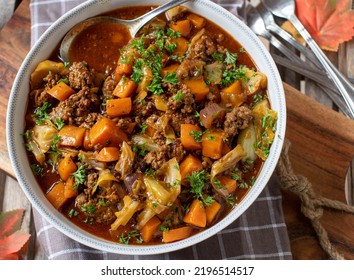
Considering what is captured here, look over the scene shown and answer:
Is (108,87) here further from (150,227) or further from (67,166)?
(150,227)

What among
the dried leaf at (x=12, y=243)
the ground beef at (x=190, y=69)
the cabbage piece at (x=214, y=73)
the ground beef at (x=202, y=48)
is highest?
the ground beef at (x=202, y=48)

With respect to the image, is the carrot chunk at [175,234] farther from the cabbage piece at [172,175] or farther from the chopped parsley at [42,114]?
the chopped parsley at [42,114]

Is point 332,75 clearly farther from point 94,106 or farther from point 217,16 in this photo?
point 94,106

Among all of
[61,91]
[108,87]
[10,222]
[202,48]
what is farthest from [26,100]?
[202,48]

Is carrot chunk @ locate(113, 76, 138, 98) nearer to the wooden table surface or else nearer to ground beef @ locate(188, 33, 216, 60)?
ground beef @ locate(188, 33, 216, 60)

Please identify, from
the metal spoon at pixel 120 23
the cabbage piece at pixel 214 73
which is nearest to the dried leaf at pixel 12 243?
the metal spoon at pixel 120 23

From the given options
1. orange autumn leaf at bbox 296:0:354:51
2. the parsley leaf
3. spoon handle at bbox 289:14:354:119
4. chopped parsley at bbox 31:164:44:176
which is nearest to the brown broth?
chopped parsley at bbox 31:164:44:176
